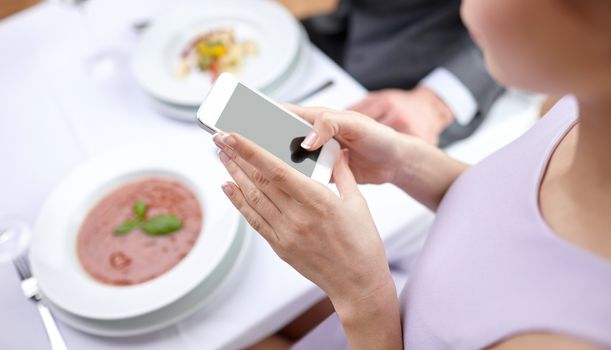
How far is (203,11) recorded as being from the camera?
1.16 metres

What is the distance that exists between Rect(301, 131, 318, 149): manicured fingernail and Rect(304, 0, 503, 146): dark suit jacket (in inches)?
20.7

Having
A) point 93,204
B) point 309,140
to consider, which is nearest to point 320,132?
point 309,140

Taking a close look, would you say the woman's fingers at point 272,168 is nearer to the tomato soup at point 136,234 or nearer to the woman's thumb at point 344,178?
the woman's thumb at point 344,178

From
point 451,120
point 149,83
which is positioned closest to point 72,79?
point 149,83

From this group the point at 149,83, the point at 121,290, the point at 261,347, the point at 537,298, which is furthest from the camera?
the point at 149,83

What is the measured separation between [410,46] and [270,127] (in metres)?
0.67

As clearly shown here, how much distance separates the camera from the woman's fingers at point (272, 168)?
0.61m

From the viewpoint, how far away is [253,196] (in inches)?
25.9

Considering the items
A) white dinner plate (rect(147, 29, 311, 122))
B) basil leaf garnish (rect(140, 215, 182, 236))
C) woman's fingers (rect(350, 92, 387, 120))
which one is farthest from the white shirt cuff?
basil leaf garnish (rect(140, 215, 182, 236))

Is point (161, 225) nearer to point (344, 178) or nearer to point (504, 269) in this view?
point (344, 178)

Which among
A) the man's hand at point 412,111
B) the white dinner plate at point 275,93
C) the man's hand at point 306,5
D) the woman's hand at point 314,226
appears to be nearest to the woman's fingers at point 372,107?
the man's hand at point 412,111

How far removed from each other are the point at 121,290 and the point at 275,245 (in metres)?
0.25

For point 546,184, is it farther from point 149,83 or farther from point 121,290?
point 149,83

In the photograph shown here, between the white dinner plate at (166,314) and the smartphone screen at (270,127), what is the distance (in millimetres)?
160
